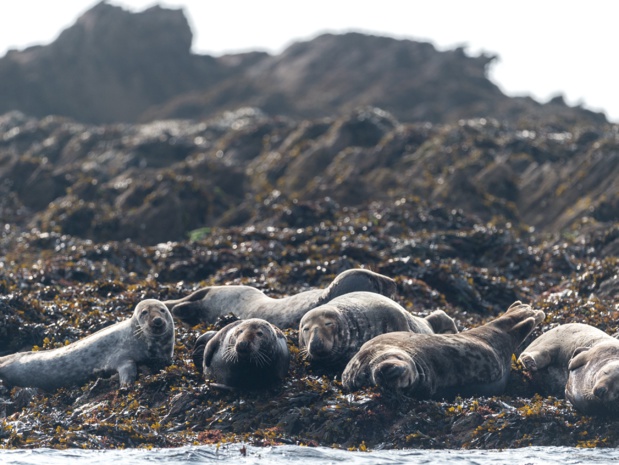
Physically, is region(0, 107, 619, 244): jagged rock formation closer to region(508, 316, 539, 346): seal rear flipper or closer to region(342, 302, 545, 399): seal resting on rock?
region(508, 316, 539, 346): seal rear flipper

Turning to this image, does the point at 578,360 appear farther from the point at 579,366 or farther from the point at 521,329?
the point at 521,329

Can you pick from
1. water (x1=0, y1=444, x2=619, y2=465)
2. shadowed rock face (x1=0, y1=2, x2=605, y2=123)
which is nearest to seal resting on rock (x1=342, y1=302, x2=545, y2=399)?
water (x1=0, y1=444, x2=619, y2=465)

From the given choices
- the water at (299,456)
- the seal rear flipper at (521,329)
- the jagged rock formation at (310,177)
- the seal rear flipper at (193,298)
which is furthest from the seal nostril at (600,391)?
the jagged rock formation at (310,177)

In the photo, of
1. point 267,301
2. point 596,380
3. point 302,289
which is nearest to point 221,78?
point 302,289

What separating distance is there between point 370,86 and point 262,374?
47.7 m

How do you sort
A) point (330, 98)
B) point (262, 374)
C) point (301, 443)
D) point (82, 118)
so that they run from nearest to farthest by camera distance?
1. point (301, 443)
2. point (262, 374)
3. point (330, 98)
4. point (82, 118)

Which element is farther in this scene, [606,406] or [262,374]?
[262,374]

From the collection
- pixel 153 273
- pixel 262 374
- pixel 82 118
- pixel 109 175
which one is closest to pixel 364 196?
pixel 153 273

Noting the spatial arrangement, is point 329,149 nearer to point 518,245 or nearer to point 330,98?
point 518,245

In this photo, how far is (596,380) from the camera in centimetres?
831

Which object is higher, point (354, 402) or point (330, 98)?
point (330, 98)

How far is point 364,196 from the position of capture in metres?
23.4

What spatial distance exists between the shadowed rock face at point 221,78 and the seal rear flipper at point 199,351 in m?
38.1

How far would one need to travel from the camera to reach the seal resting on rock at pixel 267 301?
452 inches
